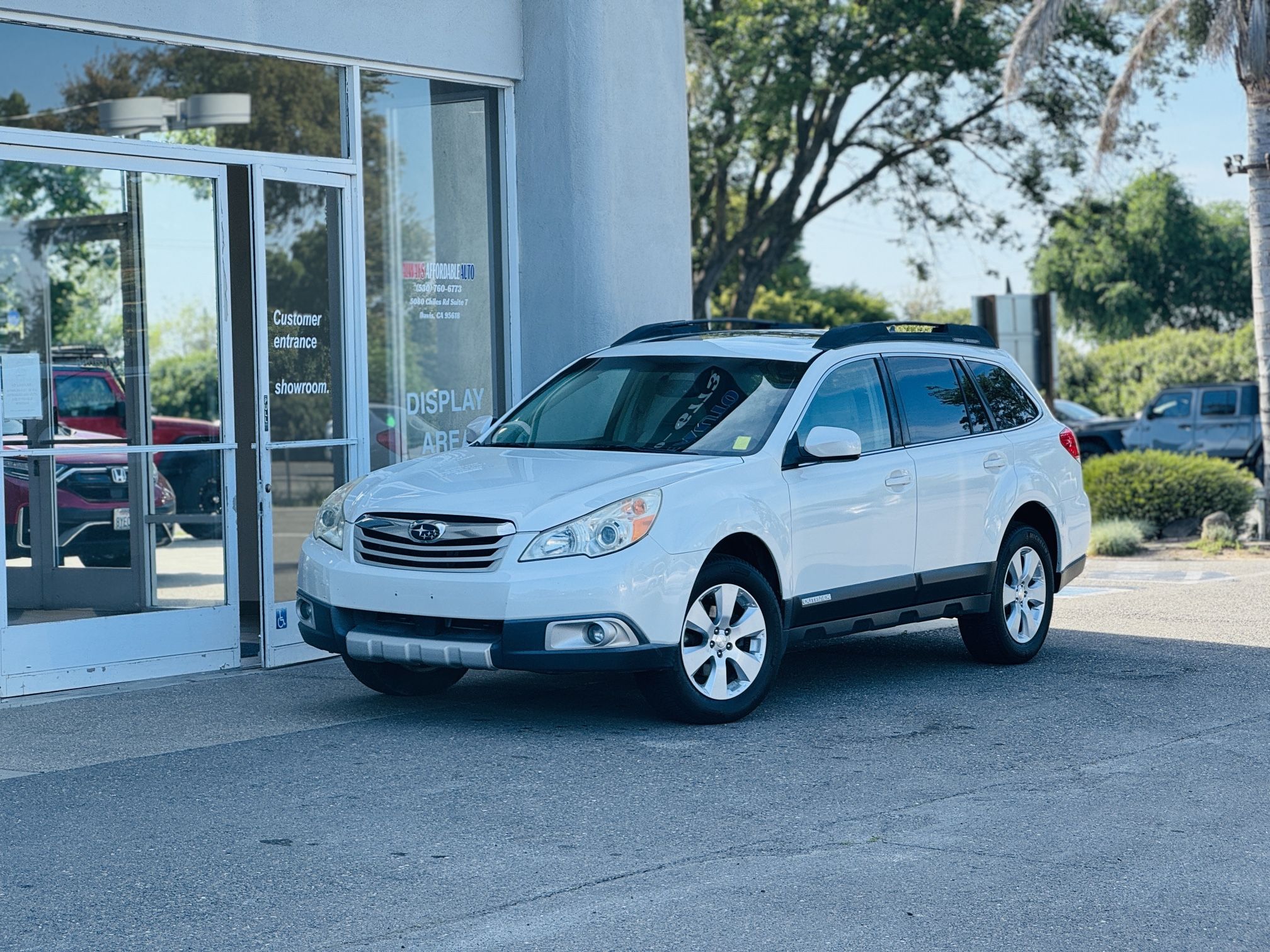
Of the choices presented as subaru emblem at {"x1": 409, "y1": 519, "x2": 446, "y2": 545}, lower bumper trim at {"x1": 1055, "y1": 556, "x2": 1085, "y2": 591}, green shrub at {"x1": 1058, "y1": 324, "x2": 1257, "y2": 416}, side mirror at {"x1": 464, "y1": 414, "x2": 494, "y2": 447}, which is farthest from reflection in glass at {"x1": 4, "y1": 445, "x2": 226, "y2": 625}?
green shrub at {"x1": 1058, "y1": 324, "x2": 1257, "y2": 416}

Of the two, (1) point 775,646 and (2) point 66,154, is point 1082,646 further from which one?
(2) point 66,154

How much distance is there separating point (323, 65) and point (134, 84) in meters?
1.63

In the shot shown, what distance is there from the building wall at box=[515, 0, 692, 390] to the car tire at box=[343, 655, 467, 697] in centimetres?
328

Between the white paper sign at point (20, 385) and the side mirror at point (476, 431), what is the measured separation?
7.59 ft

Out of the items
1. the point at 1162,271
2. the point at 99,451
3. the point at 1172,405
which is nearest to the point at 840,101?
the point at 1172,405

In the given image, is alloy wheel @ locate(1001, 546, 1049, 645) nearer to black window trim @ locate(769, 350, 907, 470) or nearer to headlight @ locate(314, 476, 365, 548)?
black window trim @ locate(769, 350, 907, 470)

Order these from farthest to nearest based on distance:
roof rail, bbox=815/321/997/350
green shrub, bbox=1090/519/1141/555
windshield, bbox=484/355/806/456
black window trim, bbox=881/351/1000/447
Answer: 1. green shrub, bbox=1090/519/1141/555
2. black window trim, bbox=881/351/1000/447
3. roof rail, bbox=815/321/997/350
4. windshield, bbox=484/355/806/456

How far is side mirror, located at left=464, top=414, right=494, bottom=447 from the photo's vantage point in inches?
358

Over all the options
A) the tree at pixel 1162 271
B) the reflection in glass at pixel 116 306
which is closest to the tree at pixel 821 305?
the tree at pixel 1162 271

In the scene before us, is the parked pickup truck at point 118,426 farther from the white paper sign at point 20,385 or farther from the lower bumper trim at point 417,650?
the lower bumper trim at point 417,650

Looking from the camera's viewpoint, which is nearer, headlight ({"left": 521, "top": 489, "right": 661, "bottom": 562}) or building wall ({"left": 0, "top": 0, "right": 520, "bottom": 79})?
headlight ({"left": 521, "top": 489, "right": 661, "bottom": 562})

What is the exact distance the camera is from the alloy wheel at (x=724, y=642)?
7.59 meters

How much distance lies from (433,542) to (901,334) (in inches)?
124

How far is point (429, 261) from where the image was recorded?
11.2 m
